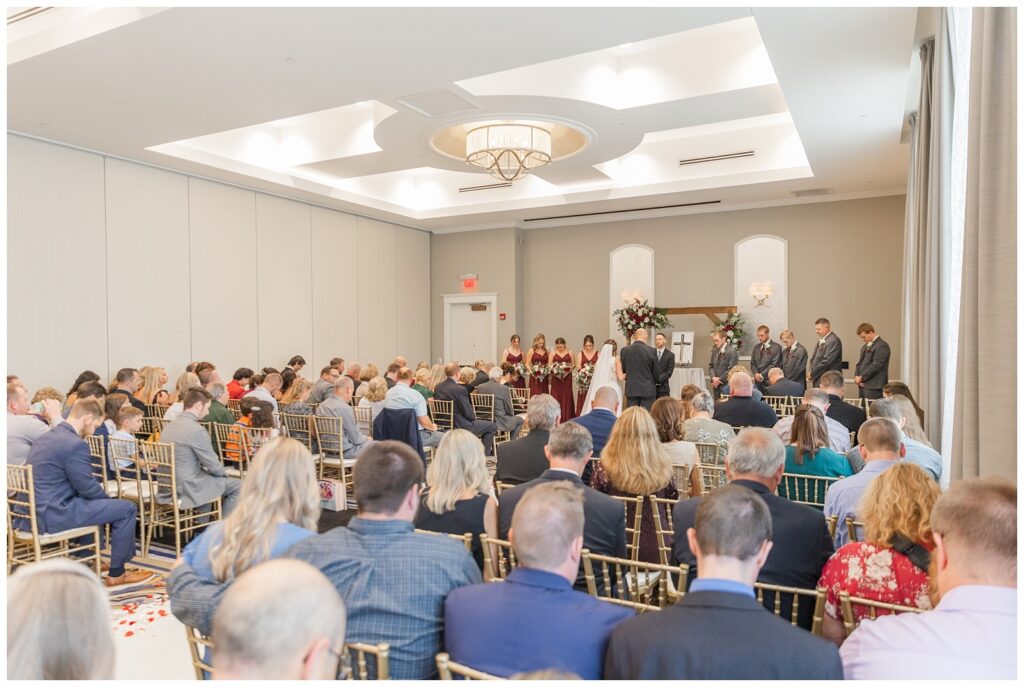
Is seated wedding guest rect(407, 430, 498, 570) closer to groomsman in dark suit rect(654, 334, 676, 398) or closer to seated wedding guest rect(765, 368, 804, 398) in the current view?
seated wedding guest rect(765, 368, 804, 398)

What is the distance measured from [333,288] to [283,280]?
1.17m

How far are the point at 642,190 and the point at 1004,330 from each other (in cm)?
993

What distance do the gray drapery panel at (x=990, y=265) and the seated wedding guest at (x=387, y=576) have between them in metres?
1.78

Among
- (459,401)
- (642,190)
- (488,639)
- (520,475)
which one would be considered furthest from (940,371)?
(642,190)

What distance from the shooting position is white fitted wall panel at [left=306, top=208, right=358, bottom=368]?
12.4m

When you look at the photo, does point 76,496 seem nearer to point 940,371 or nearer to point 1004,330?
point 1004,330

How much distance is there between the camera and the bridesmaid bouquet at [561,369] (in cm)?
1245

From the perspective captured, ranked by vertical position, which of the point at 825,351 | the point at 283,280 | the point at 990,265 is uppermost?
the point at 283,280

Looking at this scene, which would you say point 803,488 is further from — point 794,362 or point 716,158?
point 716,158

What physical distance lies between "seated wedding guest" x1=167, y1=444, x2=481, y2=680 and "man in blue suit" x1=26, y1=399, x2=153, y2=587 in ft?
9.30

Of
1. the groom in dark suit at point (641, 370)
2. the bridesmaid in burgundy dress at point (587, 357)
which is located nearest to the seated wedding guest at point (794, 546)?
the groom in dark suit at point (641, 370)

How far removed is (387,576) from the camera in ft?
7.14

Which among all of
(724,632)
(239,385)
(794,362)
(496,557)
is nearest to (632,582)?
(496,557)

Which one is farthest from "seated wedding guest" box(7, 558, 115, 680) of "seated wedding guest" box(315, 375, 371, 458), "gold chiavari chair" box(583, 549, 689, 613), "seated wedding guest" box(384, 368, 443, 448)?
"seated wedding guest" box(384, 368, 443, 448)
